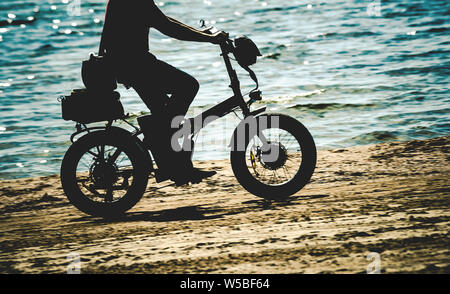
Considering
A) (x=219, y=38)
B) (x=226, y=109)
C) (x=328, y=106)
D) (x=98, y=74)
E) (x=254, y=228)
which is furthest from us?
(x=328, y=106)

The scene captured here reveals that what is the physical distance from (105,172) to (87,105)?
22.9 inches

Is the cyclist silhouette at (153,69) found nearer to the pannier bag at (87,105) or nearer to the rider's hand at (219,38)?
the rider's hand at (219,38)

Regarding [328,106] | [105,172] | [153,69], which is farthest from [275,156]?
[328,106]

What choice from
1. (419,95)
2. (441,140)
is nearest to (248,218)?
(441,140)

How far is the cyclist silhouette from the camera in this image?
5.24 m

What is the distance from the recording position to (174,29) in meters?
5.33

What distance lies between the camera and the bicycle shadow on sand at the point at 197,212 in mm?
5516

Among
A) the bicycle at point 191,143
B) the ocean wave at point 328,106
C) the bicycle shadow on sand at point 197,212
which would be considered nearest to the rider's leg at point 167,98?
the bicycle at point 191,143

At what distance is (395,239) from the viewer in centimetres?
458

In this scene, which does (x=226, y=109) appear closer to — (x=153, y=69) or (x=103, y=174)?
(x=153, y=69)

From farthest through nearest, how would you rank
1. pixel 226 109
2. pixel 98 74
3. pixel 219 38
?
pixel 226 109
pixel 219 38
pixel 98 74

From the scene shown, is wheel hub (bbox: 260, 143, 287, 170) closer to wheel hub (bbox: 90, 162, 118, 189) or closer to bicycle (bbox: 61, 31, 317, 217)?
bicycle (bbox: 61, 31, 317, 217)
